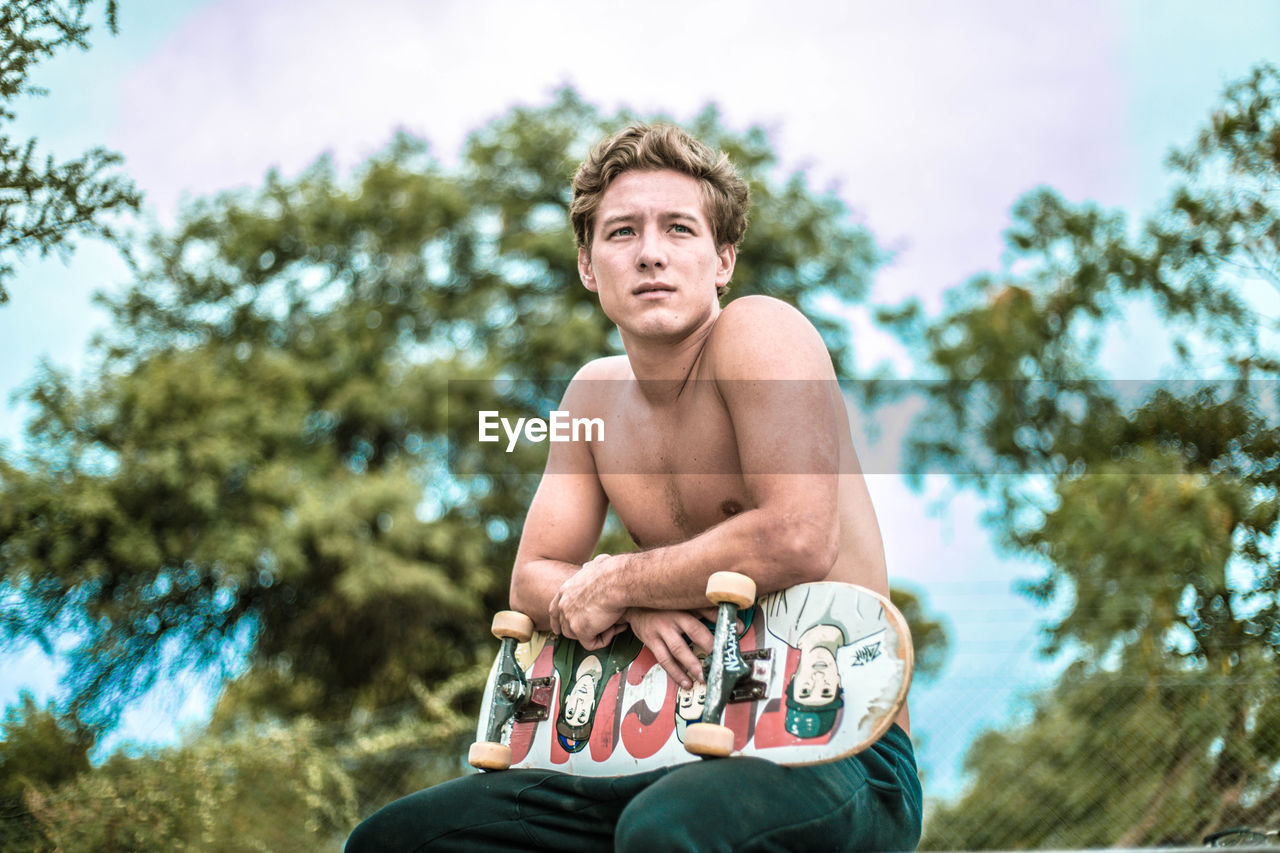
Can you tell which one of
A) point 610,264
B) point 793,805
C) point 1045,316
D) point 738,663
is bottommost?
point 793,805

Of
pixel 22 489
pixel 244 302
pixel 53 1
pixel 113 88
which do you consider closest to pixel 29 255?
pixel 53 1

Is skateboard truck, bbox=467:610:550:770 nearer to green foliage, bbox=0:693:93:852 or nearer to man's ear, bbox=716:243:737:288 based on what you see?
man's ear, bbox=716:243:737:288

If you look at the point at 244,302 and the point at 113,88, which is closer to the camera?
the point at 113,88

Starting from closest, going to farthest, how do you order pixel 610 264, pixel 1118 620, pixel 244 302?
pixel 610 264
pixel 1118 620
pixel 244 302

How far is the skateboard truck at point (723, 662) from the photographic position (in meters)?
1.37

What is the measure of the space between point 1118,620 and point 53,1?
561 cm

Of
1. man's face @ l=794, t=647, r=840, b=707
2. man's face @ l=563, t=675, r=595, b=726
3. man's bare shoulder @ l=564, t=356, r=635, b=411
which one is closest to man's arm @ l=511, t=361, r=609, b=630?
man's bare shoulder @ l=564, t=356, r=635, b=411

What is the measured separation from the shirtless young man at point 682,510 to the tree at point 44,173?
1.19 meters

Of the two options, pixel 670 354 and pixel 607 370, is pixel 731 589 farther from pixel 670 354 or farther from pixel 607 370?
pixel 607 370

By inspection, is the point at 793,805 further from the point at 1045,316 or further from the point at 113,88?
the point at 1045,316

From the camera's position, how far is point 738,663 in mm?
1429

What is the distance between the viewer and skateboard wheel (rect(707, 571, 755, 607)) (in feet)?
4.57

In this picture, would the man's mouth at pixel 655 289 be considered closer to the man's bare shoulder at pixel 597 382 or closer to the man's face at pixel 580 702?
the man's bare shoulder at pixel 597 382

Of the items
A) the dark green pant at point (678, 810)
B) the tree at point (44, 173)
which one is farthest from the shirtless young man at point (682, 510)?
the tree at point (44, 173)
